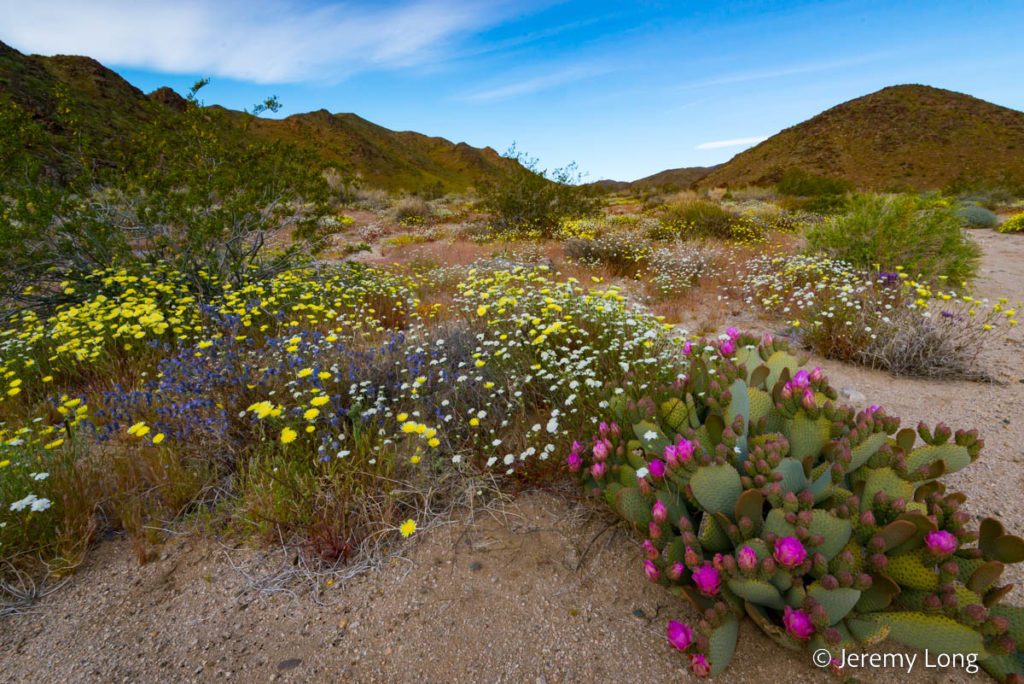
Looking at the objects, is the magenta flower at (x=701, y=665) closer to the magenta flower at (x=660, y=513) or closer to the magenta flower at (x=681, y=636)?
the magenta flower at (x=681, y=636)

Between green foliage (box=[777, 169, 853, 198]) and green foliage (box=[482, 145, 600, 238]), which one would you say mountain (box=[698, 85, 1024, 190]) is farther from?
green foliage (box=[482, 145, 600, 238])

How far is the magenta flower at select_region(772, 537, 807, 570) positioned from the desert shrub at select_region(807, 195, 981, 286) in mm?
6431

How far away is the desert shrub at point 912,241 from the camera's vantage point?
251 inches

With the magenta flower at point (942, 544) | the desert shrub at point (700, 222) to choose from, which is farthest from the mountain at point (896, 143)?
the magenta flower at point (942, 544)

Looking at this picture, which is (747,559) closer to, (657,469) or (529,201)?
(657,469)

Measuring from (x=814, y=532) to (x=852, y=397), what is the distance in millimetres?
2806

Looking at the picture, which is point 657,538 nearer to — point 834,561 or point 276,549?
point 834,561

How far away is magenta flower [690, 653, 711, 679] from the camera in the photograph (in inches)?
62.2

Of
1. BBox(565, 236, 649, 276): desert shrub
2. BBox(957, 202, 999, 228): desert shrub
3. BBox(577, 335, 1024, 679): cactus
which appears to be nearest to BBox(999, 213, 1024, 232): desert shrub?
BBox(957, 202, 999, 228): desert shrub

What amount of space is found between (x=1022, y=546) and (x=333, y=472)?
291cm

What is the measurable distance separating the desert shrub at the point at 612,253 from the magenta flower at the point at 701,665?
7100mm

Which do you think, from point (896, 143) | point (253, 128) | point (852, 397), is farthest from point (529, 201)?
point (253, 128)

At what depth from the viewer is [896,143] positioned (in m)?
43.9

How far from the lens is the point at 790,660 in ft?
5.46
